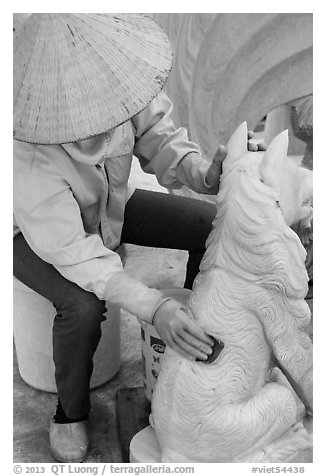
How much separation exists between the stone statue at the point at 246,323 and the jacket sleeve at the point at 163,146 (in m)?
0.49

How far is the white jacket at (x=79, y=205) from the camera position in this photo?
1.89 meters

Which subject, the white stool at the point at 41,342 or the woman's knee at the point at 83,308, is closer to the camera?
the woman's knee at the point at 83,308

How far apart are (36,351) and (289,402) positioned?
1.15m

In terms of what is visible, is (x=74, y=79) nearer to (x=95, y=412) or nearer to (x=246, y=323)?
(x=246, y=323)

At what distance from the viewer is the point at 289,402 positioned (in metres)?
1.89

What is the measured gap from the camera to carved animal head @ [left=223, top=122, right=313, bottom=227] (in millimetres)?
1747

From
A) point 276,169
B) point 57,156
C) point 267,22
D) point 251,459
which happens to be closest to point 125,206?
point 57,156

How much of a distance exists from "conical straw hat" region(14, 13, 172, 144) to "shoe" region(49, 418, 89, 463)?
1.13 m

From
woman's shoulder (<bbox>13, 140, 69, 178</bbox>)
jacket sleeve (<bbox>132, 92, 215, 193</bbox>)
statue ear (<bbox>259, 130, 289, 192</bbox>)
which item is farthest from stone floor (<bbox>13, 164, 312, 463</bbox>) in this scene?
statue ear (<bbox>259, 130, 289, 192</bbox>)

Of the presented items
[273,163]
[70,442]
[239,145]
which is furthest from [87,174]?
[70,442]

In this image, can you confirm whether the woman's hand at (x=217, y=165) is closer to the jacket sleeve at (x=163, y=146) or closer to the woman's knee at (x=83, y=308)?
the jacket sleeve at (x=163, y=146)

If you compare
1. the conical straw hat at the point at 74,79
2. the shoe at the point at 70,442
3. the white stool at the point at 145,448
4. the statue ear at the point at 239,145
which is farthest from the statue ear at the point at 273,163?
the shoe at the point at 70,442

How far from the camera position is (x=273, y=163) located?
5.73 feet

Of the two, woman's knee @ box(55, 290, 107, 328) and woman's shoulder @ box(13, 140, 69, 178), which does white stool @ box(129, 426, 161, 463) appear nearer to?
woman's knee @ box(55, 290, 107, 328)
